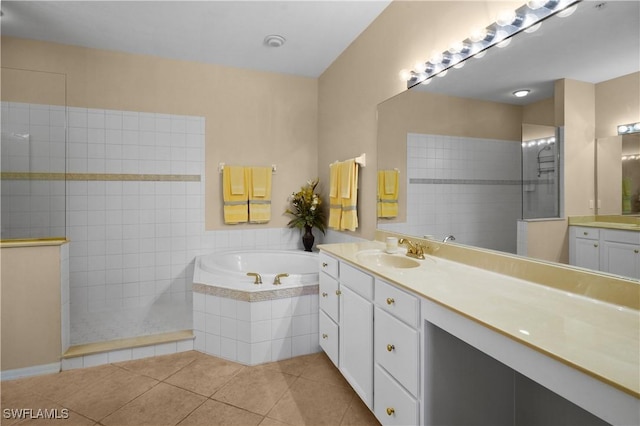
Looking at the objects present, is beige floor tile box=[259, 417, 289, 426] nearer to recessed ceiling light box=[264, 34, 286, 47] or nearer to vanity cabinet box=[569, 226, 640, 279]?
vanity cabinet box=[569, 226, 640, 279]

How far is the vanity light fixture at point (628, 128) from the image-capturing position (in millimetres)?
1056

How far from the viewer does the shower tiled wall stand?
151 centimetres

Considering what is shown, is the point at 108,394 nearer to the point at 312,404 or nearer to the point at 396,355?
the point at 312,404

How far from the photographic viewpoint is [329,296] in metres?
2.10

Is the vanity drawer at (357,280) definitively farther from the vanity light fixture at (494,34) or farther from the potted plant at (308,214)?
the potted plant at (308,214)

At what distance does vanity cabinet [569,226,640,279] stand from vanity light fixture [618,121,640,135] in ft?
1.13

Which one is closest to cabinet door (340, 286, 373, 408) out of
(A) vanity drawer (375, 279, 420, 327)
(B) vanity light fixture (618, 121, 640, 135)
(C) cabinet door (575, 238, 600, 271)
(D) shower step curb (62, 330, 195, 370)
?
(A) vanity drawer (375, 279, 420, 327)

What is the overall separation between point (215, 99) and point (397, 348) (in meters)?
3.07

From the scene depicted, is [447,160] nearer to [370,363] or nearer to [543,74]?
[543,74]

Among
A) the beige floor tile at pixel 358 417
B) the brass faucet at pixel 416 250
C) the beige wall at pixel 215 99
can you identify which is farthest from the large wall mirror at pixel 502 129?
the beige wall at pixel 215 99

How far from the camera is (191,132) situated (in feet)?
10.8

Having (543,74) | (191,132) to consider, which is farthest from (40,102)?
(543,74)

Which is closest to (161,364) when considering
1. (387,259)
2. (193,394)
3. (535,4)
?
(193,394)

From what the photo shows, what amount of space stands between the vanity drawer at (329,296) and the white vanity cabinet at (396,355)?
1.55 feet
